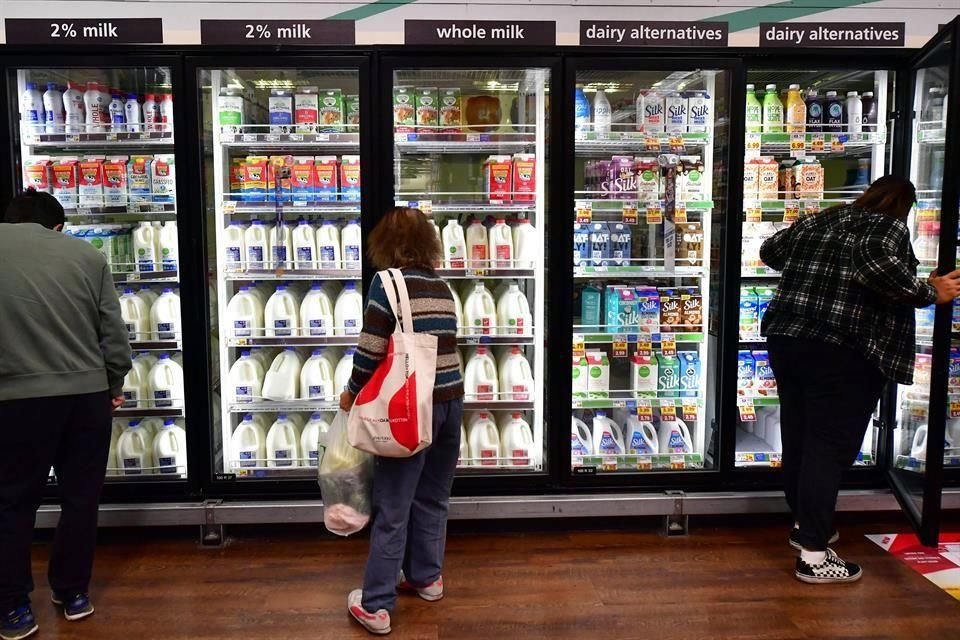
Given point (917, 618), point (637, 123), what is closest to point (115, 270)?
point (637, 123)

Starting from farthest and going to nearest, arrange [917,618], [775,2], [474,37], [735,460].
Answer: [775,2] → [735,460] → [474,37] → [917,618]

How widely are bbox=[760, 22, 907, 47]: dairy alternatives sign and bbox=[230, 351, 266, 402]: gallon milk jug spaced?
2968 millimetres

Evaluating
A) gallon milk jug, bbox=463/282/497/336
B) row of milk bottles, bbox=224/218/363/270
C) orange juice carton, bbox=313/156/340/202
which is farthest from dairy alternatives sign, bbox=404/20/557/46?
gallon milk jug, bbox=463/282/497/336

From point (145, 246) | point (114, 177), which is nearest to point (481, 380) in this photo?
point (145, 246)

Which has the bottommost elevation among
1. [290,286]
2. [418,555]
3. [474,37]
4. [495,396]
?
[418,555]

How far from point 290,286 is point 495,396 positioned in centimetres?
120

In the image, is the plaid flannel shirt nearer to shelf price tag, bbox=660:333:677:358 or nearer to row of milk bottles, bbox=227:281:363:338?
shelf price tag, bbox=660:333:677:358

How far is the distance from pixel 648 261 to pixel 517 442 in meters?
1.16

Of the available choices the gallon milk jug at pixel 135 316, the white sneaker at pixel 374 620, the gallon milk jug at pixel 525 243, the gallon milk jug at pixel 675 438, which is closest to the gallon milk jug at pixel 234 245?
the gallon milk jug at pixel 135 316

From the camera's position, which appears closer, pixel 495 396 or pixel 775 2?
pixel 495 396

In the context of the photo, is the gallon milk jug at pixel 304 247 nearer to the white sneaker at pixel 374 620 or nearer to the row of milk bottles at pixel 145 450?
the row of milk bottles at pixel 145 450

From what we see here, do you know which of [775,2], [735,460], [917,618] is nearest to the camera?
[917,618]

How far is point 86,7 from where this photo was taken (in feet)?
13.5

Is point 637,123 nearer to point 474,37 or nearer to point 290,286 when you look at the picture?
point 474,37
